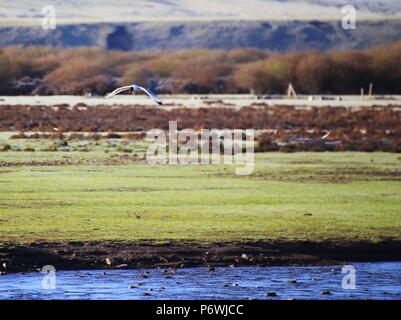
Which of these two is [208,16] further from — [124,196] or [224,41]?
[124,196]

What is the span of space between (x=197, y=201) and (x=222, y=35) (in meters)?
113

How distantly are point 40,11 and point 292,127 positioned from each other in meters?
91.4

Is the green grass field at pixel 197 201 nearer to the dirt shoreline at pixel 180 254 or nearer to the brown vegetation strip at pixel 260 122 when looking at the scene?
the dirt shoreline at pixel 180 254

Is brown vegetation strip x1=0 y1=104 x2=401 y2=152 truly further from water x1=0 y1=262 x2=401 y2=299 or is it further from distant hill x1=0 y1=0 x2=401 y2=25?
distant hill x1=0 y1=0 x2=401 y2=25

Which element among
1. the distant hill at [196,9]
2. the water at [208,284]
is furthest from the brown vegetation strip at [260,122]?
the distant hill at [196,9]

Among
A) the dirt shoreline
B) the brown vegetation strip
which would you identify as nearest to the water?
the dirt shoreline

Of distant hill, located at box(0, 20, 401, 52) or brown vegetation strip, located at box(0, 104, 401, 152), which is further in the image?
distant hill, located at box(0, 20, 401, 52)

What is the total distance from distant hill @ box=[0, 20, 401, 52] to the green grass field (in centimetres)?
9538

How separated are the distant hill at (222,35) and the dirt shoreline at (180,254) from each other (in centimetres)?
10545

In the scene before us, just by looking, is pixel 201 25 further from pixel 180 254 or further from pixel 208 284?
pixel 208 284

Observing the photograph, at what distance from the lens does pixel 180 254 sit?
19.2 meters

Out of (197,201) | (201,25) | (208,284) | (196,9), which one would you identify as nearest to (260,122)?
(197,201)

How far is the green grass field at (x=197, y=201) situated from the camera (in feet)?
67.9

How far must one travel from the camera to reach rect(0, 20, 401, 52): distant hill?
12756cm
